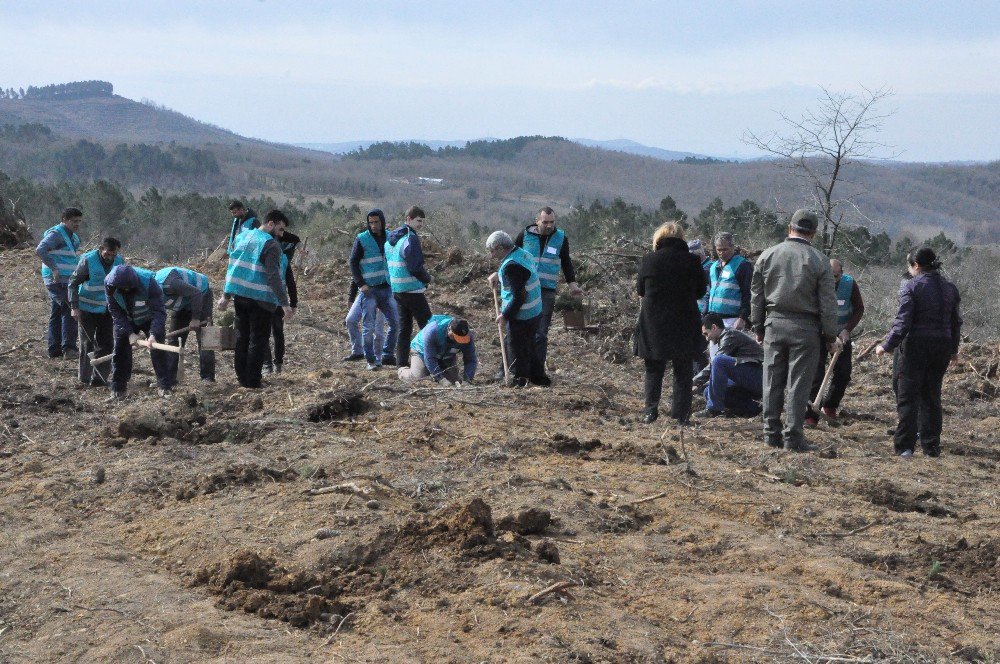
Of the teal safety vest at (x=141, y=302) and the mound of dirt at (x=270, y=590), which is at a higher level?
the teal safety vest at (x=141, y=302)

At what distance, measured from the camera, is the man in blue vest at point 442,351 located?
8.88 meters

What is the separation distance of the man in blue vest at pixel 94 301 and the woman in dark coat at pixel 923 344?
21.0ft

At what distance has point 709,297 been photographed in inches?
353

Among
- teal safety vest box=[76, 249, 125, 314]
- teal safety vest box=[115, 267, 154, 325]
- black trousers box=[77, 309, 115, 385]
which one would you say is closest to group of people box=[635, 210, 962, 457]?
teal safety vest box=[115, 267, 154, 325]

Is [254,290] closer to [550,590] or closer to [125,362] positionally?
[125,362]

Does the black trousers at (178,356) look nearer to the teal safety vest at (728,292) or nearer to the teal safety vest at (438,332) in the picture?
the teal safety vest at (438,332)

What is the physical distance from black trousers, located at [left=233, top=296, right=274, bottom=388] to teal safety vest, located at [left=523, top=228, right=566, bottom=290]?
2479mm

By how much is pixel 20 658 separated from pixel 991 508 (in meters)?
5.03

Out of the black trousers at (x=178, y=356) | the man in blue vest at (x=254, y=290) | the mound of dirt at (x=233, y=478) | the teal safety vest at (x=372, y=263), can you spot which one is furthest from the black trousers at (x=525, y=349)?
the mound of dirt at (x=233, y=478)

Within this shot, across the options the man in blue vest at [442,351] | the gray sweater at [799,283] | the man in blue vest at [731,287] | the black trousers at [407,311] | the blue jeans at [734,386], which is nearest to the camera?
the gray sweater at [799,283]

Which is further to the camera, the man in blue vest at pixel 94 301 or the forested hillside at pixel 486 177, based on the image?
the forested hillside at pixel 486 177

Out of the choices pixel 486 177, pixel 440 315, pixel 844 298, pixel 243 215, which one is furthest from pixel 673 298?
pixel 486 177

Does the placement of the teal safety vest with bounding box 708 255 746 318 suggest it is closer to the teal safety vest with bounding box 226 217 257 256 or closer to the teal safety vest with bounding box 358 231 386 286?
the teal safety vest with bounding box 358 231 386 286

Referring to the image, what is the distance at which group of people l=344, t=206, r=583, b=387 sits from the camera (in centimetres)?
855
